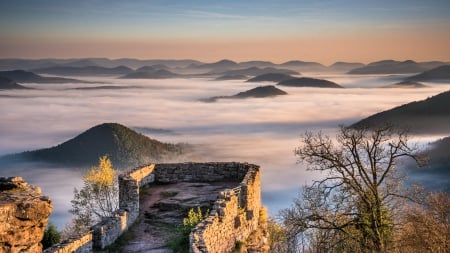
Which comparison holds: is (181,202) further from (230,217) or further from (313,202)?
(313,202)

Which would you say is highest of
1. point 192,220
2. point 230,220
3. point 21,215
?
point 21,215

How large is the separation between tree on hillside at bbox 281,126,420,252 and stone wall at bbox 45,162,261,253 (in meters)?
3.17

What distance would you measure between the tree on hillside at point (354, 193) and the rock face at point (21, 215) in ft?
58.6

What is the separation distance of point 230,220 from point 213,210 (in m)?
1.78

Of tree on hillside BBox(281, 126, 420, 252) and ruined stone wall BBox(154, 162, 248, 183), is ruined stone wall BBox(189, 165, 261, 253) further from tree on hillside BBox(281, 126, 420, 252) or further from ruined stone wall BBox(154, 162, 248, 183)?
tree on hillside BBox(281, 126, 420, 252)

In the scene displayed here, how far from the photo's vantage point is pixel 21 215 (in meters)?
22.9

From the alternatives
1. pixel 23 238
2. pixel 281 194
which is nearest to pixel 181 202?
pixel 23 238

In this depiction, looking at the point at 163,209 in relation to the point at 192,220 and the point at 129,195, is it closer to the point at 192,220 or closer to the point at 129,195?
the point at 129,195

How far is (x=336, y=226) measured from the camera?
124 ft

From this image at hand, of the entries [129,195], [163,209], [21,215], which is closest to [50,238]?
[163,209]

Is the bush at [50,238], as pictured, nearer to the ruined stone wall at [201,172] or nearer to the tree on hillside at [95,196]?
the ruined stone wall at [201,172]

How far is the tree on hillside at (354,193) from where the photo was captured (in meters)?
37.5

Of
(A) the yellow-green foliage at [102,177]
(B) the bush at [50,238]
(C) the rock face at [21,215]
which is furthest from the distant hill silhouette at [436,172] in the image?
(C) the rock face at [21,215]

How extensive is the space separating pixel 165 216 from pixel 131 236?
3.62 m
